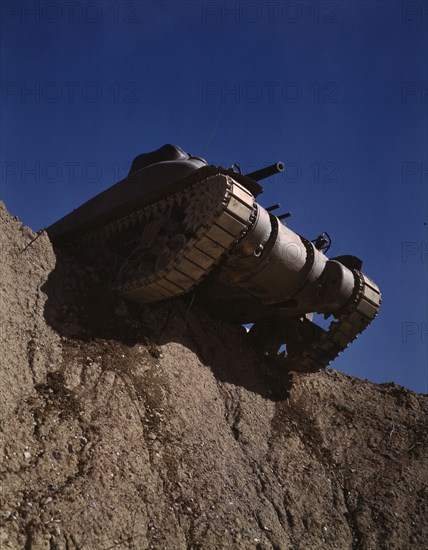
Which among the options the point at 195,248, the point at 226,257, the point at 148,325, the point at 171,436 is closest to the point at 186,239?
the point at 195,248

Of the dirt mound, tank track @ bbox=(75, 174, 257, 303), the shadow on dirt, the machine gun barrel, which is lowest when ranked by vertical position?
the dirt mound

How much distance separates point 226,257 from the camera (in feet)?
40.2

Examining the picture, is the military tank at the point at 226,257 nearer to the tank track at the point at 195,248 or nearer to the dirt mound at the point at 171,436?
the tank track at the point at 195,248

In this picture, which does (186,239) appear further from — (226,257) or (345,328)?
(345,328)

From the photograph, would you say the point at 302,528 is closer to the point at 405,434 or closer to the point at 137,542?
the point at 137,542

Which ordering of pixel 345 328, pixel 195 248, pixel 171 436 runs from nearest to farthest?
pixel 171 436 < pixel 195 248 < pixel 345 328

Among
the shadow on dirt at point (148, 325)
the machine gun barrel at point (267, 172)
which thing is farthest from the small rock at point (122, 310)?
the machine gun barrel at point (267, 172)

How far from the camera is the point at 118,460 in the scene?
8867mm

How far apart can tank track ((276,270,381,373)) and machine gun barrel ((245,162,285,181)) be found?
2384 mm

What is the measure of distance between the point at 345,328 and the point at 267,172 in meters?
3.22

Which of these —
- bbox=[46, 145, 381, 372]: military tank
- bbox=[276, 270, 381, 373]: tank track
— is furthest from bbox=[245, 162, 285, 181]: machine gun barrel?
bbox=[276, 270, 381, 373]: tank track

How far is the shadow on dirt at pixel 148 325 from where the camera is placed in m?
11.4

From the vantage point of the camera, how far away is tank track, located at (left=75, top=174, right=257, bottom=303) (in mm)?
11375

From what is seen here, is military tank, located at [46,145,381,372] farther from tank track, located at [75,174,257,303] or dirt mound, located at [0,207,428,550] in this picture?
dirt mound, located at [0,207,428,550]
